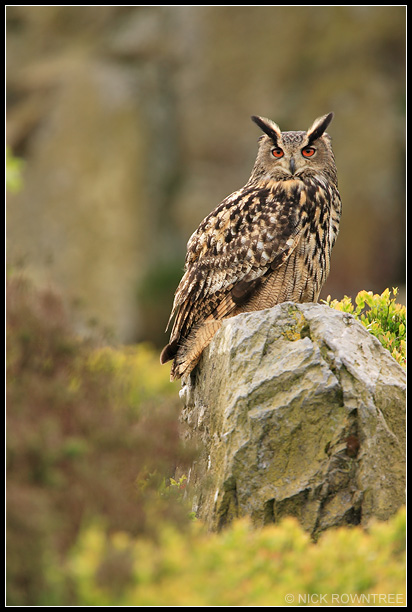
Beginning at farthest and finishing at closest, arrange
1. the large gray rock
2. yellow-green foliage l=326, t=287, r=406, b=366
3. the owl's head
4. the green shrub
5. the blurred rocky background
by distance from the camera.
Answer: the blurred rocky background, yellow-green foliage l=326, t=287, r=406, b=366, the owl's head, the large gray rock, the green shrub

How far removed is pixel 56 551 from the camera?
7.52 ft

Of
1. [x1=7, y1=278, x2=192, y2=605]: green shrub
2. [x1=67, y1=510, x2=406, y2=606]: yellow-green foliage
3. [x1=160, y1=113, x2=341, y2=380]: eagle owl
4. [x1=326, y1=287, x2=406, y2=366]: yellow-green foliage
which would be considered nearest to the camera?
[x1=67, y1=510, x2=406, y2=606]: yellow-green foliage

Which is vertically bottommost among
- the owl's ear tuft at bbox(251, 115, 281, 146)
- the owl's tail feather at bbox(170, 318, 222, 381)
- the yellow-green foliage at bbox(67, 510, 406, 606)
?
the yellow-green foliage at bbox(67, 510, 406, 606)

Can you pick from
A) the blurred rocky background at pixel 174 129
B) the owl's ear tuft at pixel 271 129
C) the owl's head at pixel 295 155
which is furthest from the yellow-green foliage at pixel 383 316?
the blurred rocky background at pixel 174 129

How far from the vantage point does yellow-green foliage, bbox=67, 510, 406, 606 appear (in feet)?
7.13

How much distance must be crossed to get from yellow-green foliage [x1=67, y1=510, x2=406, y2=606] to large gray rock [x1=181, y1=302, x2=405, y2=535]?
51 cm

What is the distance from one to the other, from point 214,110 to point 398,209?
4.42 m

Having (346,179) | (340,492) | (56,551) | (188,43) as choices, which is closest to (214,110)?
(188,43)

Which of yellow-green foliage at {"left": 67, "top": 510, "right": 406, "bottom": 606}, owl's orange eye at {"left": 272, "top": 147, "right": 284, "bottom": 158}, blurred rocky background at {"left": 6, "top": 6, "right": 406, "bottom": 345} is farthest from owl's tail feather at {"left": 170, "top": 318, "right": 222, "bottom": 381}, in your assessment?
blurred rocky background at {"left": 6, "top": 6, "right": 406, "bottom": 345}

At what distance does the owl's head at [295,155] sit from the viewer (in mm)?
4387

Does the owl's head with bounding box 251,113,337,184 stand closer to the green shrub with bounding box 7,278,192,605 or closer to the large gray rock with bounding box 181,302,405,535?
the large gray rock with bounding box 181,302,405,535

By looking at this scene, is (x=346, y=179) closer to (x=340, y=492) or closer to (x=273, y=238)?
(x=273, y=238)

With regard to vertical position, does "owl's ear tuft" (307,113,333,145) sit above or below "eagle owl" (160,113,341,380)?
above

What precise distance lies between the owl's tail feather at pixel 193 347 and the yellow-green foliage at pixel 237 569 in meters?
1.56
